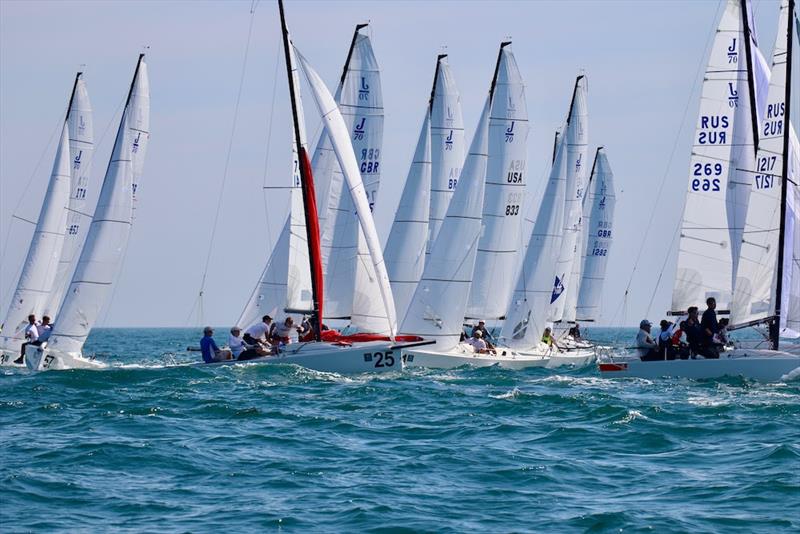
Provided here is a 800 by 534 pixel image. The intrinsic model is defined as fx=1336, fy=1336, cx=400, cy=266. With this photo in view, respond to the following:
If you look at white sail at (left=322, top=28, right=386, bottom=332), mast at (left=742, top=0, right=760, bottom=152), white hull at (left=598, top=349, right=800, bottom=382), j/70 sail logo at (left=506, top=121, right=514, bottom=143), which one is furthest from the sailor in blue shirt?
mast at (left=742, top=0, right=760, bottom=152)

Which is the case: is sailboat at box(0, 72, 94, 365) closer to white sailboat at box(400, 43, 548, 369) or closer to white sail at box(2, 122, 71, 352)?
white sail at box(2, 122, 71, 352)

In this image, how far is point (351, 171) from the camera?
29656 millimetres

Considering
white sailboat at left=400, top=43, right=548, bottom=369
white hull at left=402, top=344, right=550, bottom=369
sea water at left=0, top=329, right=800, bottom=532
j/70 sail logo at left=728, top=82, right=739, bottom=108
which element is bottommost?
sea water at left=0, top=329, right=800, bottom=532

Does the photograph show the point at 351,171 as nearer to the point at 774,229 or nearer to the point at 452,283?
the point at 452,283

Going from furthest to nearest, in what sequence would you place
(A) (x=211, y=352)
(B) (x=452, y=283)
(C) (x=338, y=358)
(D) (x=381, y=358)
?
(B) (x=452, y=283) < (A) (x=211, y=352) < (D) (x=381, y=358) < (C) (x=338, y=358)

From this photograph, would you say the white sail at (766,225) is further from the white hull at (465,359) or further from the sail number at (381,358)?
the sail number at (381,358)

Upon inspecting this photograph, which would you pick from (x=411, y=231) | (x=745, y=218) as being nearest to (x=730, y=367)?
(x=745, y=218)

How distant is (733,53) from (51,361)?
17.5m

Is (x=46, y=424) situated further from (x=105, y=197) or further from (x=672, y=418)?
(x=105, y=197)

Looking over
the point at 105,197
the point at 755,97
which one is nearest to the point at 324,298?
the point at 105,197

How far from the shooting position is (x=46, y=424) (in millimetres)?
20062

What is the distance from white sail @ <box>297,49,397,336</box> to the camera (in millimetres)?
29453

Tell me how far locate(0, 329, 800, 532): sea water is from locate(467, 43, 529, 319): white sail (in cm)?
1198

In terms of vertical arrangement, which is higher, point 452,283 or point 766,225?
point 766,225
